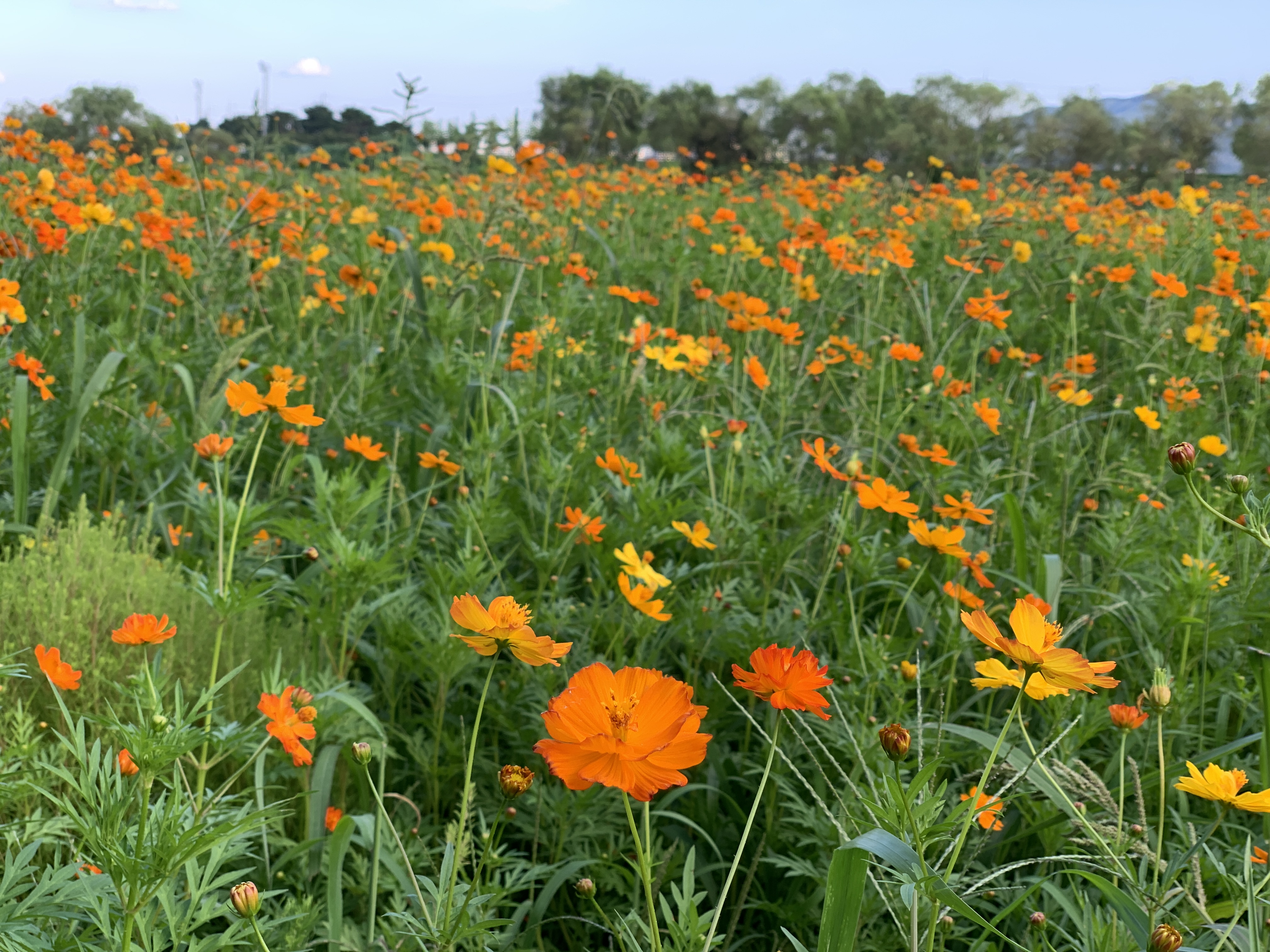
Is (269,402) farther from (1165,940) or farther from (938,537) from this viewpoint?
(1165,940)

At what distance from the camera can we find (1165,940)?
646 millimetres

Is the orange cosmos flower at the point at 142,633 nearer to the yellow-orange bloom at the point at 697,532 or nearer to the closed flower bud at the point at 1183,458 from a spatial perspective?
the yellow-orange bloom at the point at 697,532

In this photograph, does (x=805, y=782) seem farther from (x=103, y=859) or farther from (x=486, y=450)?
(x=486, y=450)

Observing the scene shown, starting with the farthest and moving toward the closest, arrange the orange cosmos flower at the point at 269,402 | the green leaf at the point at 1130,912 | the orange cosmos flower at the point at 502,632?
the orange cosmos flower at the point at 269,402 → the green leaf at the point at 1130,912 → the orange cosmos flower at the point at 502,632

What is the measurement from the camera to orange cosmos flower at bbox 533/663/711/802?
590 mm

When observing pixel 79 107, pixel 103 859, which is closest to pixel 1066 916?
pixel 103 859

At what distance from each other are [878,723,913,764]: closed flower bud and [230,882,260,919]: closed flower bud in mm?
455

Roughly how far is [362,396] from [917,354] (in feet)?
4.76

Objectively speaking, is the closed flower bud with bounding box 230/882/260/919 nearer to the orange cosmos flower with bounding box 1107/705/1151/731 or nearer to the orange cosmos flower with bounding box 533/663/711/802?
the orange cosmos flower with bounding box 533/663/711/802

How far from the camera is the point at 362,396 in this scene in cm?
232

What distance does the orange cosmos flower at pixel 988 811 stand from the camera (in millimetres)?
629

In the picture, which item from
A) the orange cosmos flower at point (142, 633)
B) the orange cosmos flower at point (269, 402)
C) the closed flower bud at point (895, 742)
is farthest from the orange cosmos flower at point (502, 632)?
the orange cosmos flower at point (269, 402)

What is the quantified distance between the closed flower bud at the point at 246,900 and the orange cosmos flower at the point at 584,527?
38.8 inches

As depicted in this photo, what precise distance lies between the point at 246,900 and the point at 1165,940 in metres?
0.65
